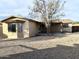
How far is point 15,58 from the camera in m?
10.4

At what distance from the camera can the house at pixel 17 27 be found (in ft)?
92.6

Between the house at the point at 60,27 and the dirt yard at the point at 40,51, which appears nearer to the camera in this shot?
the dirt yard at the point at 40,51

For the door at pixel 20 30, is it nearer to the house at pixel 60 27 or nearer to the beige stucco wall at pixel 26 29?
the beige stucco wall at pixel 26 29

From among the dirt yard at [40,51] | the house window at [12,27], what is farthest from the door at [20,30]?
the dirt yard at [40,51]

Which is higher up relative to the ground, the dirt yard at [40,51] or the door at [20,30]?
the door at [20,30]

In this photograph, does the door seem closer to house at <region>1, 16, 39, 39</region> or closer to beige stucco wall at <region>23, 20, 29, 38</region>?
house at <region>1, 16, 39, 39</region>

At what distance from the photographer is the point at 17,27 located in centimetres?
2841

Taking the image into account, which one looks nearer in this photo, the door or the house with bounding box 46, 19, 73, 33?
the door

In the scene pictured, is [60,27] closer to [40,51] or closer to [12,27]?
[12,27]

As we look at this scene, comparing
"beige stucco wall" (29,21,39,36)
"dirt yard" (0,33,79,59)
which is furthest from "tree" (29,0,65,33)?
"dirt yard" (0,33,79,59)

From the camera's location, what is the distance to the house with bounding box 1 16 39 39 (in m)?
28.2

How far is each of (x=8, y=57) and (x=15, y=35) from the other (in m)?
18.0

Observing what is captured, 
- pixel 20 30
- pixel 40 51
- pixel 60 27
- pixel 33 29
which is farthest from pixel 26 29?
pixel 40 51

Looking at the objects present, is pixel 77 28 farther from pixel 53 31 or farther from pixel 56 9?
→ pixel 56 9
